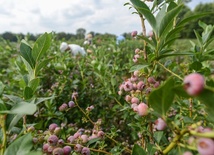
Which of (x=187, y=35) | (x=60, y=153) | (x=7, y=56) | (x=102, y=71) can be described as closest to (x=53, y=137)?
(x=60, y=153)

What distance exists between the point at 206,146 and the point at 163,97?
0.10 m

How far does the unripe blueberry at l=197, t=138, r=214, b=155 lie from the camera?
329 millimetres

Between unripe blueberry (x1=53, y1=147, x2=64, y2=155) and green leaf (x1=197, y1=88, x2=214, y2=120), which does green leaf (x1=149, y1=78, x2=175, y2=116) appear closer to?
green leaf (x1=197, y1=88, x2=214, y2=120)

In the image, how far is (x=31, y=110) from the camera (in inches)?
16.8

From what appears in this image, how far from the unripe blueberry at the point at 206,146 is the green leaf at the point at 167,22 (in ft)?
1.11

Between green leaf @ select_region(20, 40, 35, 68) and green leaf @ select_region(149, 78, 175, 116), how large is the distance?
423mm

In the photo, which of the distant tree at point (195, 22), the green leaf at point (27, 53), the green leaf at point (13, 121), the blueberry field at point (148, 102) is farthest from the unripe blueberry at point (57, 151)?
the distant tree at point (195, 22)

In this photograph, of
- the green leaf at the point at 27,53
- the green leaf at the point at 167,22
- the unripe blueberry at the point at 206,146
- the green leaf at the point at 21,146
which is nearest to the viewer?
the unripe blueberry at the point at 206,146

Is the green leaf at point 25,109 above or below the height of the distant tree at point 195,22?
below

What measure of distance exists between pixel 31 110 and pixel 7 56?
10.3 ft

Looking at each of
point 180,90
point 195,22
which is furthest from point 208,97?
point 195,22

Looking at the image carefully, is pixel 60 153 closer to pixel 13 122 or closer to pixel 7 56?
pixel 13 122

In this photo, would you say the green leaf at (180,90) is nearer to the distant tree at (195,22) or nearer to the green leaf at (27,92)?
the green leaf at (27,92)

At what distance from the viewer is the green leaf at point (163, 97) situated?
396 millimetres
